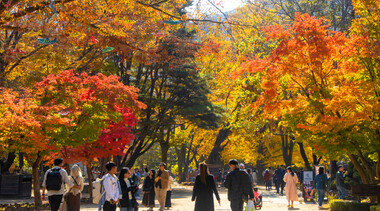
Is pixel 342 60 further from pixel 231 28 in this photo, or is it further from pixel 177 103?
pixel 177 103

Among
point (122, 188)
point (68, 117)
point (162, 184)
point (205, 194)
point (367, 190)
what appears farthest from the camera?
point (162, 184)

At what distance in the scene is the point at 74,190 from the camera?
11.6 metres

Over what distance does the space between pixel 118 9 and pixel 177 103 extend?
730 inches

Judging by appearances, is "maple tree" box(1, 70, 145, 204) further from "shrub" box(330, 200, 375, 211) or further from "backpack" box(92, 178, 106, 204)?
"shrub" box(330, 200, 375, 211)

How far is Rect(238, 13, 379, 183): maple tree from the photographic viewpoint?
12.2 meters

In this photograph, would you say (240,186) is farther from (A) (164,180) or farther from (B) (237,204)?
(A) (164,180)

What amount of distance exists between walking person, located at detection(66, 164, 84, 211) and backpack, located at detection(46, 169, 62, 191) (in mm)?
550

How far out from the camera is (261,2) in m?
29.1

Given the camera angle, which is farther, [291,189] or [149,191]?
[291,189]

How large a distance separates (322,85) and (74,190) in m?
8.43

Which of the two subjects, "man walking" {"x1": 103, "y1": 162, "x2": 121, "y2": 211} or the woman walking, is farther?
the woman walking

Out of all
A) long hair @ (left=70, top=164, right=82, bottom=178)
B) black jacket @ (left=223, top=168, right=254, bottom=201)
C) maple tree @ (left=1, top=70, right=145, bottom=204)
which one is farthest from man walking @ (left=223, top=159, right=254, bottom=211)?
maple tree @ (left=1, top=70, right=145, bottom=204)

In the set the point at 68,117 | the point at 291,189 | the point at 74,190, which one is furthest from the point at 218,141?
the point at 74,190

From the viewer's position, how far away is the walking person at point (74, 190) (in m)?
11.4
